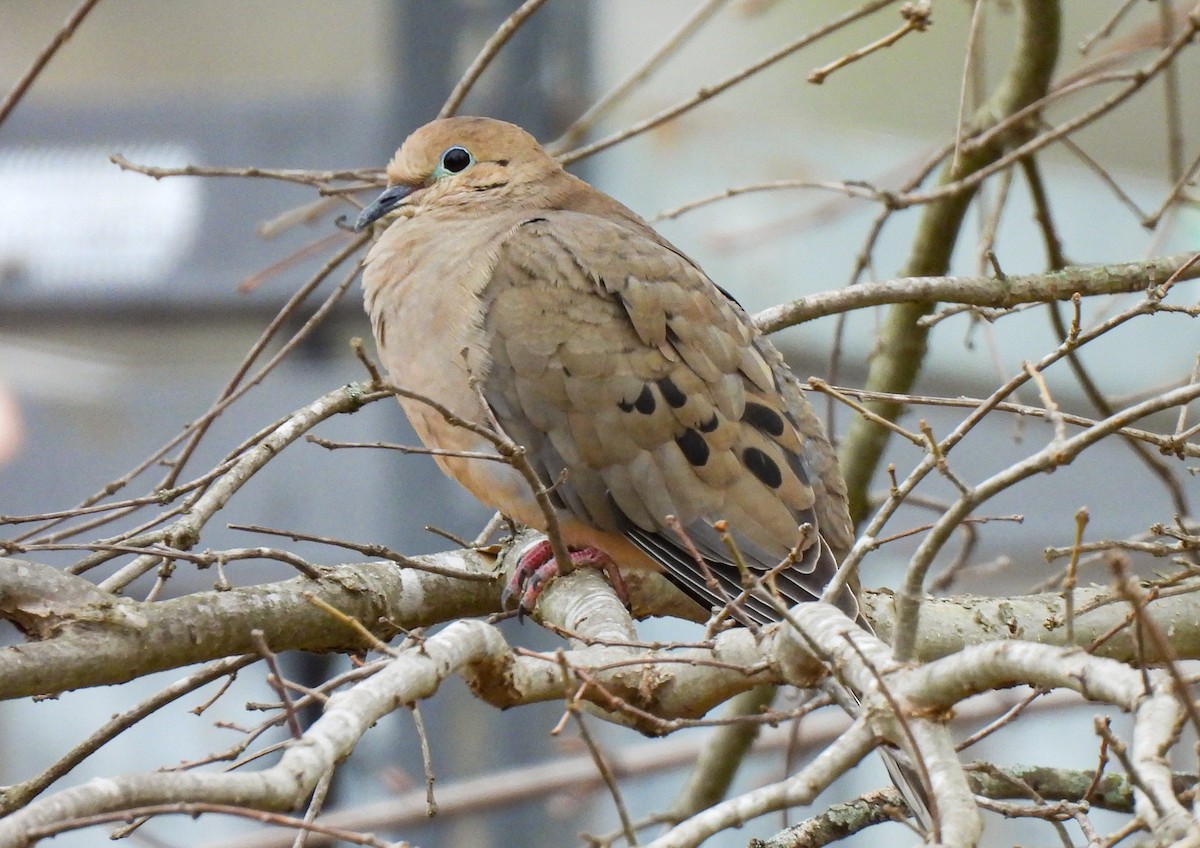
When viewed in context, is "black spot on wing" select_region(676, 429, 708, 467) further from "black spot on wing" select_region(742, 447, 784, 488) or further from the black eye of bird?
the black eye of bird

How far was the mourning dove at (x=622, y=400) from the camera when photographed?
315 cm

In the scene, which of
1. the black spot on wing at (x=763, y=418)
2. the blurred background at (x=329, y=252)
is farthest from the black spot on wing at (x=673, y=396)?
the blurred background at (x=329, y=252)

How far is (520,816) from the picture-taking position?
650cm

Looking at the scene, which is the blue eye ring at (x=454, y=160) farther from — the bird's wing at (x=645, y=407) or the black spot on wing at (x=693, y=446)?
the black spot on wing at (x=693, y=446)

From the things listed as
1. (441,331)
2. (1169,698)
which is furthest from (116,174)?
(1169,698)

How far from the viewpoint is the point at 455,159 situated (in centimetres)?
383

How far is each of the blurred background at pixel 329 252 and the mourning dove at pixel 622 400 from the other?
2.33 metres

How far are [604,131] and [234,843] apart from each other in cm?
440

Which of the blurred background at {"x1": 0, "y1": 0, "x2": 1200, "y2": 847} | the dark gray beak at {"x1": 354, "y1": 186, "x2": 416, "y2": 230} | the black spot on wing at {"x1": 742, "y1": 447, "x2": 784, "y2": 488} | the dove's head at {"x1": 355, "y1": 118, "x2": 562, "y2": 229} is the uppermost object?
the blurred background at {"x1": 0, "y1": 0, "x2": 1200, "y2": 847}

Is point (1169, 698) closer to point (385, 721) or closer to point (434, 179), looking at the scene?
point (434, 179)

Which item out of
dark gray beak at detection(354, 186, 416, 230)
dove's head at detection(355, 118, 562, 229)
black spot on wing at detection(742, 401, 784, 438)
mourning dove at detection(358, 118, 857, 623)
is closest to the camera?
mourning dove at detection(358, 118, 857, 623)

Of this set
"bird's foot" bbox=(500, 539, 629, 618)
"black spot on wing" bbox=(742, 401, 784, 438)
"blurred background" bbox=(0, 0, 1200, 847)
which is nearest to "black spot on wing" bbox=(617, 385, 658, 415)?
"black spot on wing" bbox=(742, 401, 784, 438)

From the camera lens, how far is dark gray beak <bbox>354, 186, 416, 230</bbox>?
142 inches

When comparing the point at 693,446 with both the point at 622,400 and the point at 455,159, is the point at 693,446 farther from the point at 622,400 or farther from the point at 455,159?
the point at 455,159
